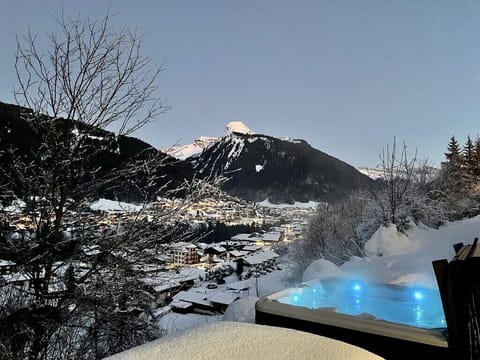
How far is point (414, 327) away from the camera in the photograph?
2496 mm

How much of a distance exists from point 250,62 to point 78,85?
921 cm

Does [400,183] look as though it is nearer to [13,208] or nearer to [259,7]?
[259,7]

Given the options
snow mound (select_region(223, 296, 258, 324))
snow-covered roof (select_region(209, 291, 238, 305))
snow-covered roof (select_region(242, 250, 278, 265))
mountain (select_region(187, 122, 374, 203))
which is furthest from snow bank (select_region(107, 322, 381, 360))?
mountain (select_region(187, 122, 374, 203))

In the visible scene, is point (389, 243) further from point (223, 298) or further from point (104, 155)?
point (223, 298)

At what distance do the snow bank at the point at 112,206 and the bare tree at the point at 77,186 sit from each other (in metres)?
0.06

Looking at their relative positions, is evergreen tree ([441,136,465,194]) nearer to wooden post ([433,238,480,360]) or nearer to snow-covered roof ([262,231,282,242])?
wooden post ([433,238,480,360])

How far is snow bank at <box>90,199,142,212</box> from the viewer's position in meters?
3.07

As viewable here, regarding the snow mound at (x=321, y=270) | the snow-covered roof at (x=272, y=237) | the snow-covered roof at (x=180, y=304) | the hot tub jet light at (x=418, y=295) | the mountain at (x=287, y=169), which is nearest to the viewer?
the hot tub jet light at (x=418, y=295)

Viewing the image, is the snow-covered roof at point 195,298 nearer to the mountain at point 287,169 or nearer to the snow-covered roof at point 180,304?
the snow-covered roof at point 180,304

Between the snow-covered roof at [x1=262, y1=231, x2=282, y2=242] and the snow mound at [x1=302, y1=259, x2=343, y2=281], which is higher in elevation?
the snow mound at [x1=302, y1=259, x2=343, y2=281]

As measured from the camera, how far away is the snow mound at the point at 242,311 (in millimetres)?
3744

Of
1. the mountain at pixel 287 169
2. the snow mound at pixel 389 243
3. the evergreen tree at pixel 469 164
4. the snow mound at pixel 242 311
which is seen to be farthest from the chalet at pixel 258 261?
the snow mound at pixel 242 311

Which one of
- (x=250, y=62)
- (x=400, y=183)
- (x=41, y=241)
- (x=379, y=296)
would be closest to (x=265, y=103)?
(x=250, y=62)

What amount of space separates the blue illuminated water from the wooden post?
0.84 m
